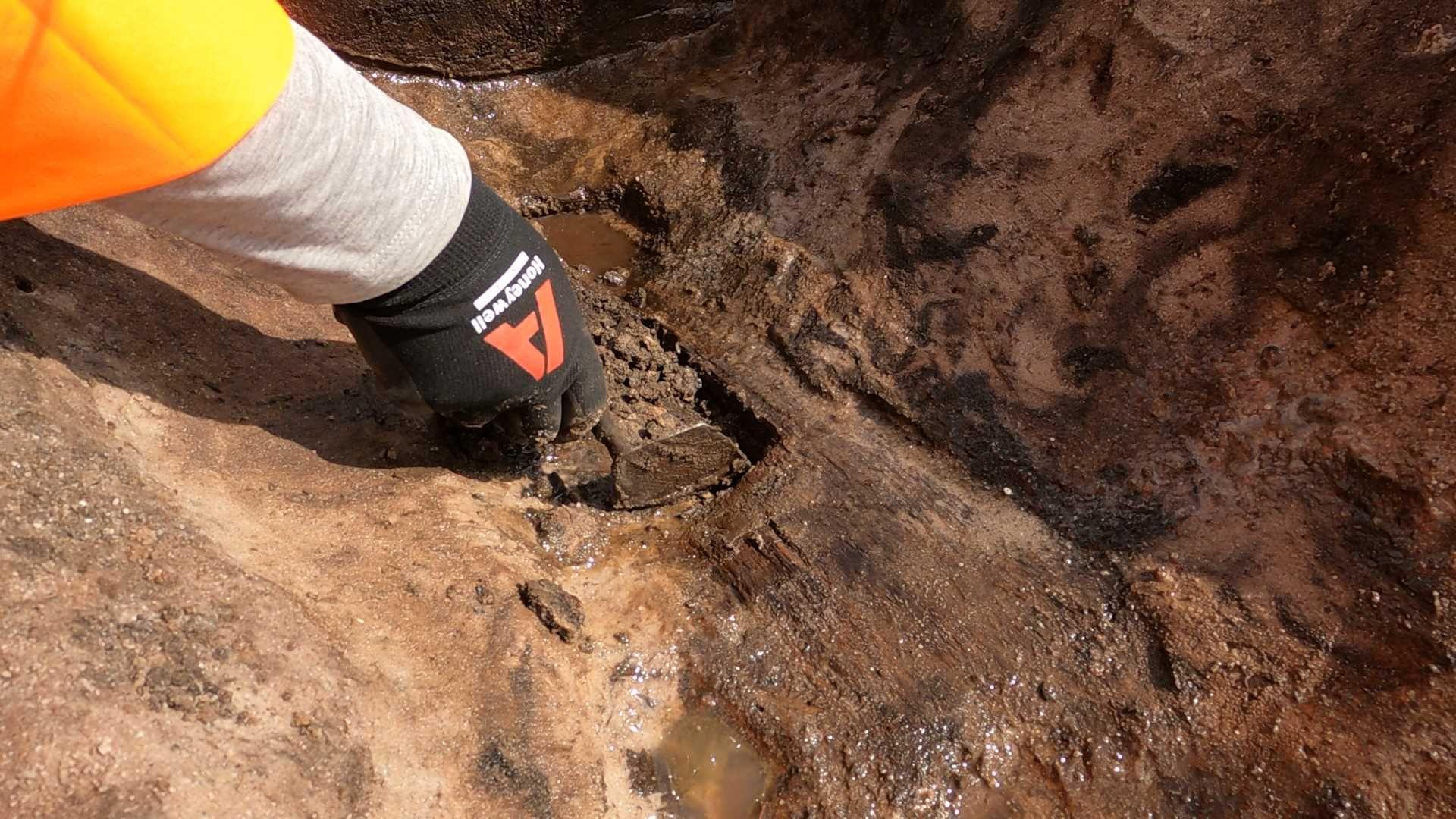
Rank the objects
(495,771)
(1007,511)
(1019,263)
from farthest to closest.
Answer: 1. (1019,263)
2. (1007,511)
3. (495,771)

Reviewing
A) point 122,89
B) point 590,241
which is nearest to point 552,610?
point 122,89

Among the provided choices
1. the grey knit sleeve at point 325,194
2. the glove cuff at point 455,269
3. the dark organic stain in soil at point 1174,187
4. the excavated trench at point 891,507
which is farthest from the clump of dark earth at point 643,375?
the dark organic stain in soil at point 1174,187

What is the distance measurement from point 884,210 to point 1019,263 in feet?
1.87

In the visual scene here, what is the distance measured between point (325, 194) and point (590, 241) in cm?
229

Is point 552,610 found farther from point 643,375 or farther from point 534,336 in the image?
point 643,375

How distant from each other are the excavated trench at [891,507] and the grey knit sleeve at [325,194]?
602 mm

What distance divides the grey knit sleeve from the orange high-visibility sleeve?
0.05 meters

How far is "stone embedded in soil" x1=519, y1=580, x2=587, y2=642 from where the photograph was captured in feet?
7.00

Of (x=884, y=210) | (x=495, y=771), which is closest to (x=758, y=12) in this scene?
(x=884, y=210)

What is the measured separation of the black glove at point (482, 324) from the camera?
1729 millimetres

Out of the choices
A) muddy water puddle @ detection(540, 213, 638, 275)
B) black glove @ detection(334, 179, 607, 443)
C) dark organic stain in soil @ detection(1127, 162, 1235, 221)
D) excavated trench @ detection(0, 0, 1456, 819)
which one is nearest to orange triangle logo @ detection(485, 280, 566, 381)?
black glove @ detection(334, 179, 607, 443)

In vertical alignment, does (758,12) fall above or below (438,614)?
above

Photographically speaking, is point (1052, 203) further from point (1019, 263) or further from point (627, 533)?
point (627, 533)

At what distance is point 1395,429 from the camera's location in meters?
→ 2.08
